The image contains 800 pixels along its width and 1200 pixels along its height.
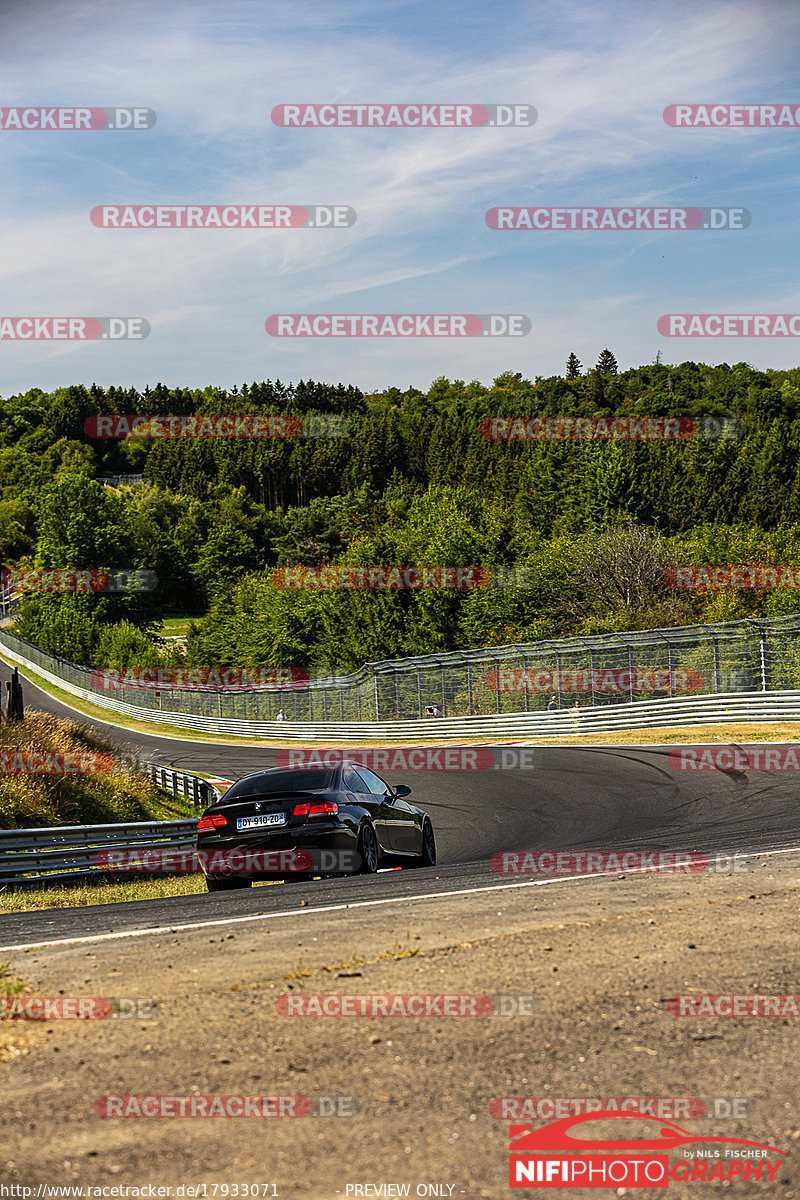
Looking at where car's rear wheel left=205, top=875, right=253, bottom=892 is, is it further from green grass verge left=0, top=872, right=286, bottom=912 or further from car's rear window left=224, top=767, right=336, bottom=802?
car's rear window left=224, top=767, right=336, bottom=802

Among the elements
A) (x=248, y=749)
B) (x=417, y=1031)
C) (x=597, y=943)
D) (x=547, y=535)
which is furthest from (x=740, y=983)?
(x=547, y=535)

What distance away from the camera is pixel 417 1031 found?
4.95 meters

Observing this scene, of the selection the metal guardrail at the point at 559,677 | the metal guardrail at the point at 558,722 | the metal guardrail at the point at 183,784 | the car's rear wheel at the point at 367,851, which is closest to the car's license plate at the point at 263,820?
the car's rear wheel at the point at 367,851

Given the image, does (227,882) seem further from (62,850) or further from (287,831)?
(62,850)

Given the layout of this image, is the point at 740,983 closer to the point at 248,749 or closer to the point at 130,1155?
the point at 130,1155

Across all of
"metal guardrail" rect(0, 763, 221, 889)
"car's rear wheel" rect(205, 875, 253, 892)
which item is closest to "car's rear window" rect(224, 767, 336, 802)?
"car's rear wheel" rect(205, 875, 253, 892)

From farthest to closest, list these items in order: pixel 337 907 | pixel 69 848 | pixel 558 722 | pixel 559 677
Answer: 1. pixel 558 722
2. pixel 559 677
3. pixel 69 848
4. pixel 337 907

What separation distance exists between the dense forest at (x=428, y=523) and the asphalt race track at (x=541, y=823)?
24.8m

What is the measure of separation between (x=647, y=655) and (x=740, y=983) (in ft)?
72.3

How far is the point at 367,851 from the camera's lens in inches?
444

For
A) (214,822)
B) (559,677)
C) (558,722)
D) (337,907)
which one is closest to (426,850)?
(214,822)

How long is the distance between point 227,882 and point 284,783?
117 centimetres

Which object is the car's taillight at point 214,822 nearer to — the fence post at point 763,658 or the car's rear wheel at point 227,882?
the car's rear wheel at point 227,882

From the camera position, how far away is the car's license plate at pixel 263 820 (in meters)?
10.7
